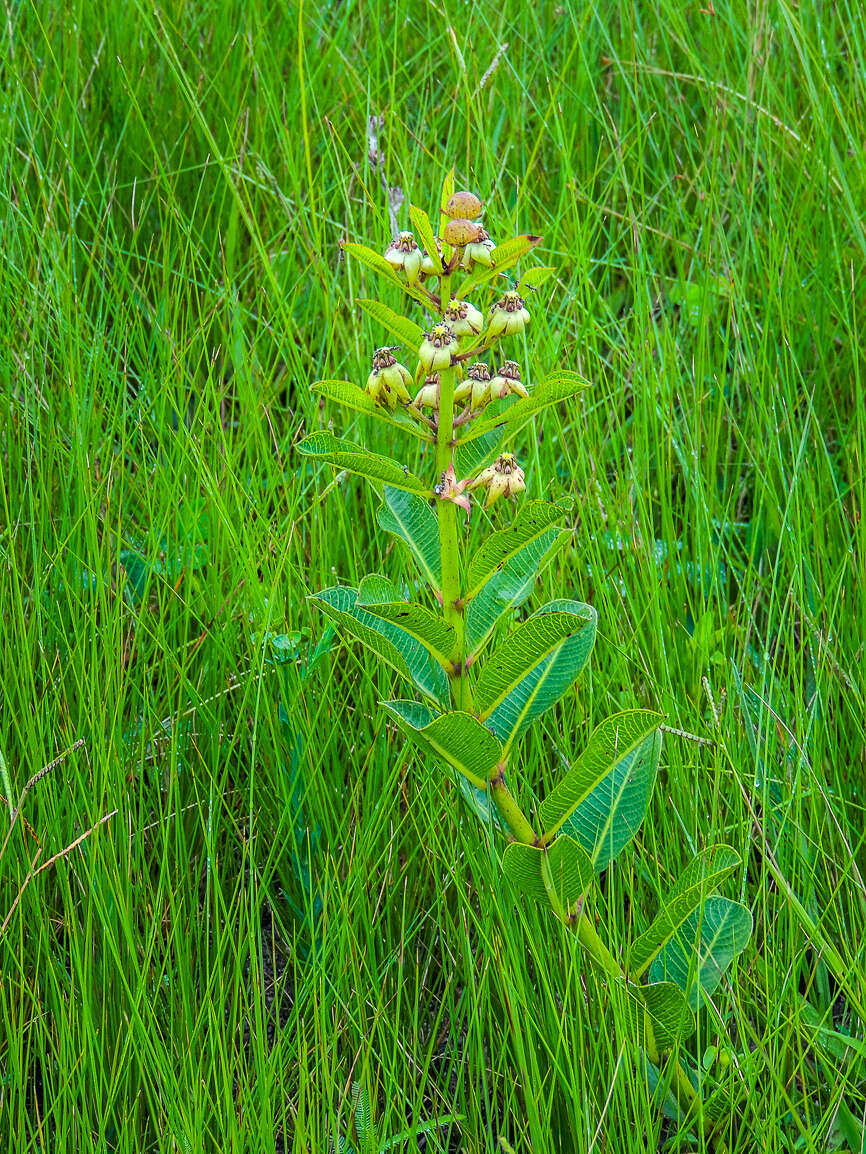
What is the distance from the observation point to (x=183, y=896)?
136 cm

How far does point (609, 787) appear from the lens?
3.78ft

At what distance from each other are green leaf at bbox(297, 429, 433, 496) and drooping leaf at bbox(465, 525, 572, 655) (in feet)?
0.49

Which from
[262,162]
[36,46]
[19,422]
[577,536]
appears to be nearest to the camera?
[577,536]

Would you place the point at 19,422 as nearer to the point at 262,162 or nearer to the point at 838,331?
the point at 262,162

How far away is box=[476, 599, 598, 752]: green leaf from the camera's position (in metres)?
1.08

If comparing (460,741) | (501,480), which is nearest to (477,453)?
(501,480)

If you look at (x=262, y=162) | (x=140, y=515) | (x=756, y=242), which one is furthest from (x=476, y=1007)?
(x=262, y=162)

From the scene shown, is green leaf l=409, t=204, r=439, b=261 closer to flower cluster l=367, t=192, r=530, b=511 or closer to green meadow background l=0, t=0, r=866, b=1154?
flower cluster l=367, t=192, r=530, b=511

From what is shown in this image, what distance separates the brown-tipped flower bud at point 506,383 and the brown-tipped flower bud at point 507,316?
0.12 ft

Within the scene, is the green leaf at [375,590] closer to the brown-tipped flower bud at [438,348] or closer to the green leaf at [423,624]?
the green leaf at [423,624]

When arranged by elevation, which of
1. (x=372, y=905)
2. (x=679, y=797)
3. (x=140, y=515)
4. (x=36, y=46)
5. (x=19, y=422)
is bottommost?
(x=372, y=905)

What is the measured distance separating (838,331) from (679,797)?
1201 millimetres

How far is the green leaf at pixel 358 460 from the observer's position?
1079mm

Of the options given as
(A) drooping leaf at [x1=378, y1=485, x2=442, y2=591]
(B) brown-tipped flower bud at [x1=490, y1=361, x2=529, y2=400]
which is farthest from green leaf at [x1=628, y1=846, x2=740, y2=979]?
(B) brown-tipped flower bud at [x1=490, y1=361, x2=529, y2=400]
